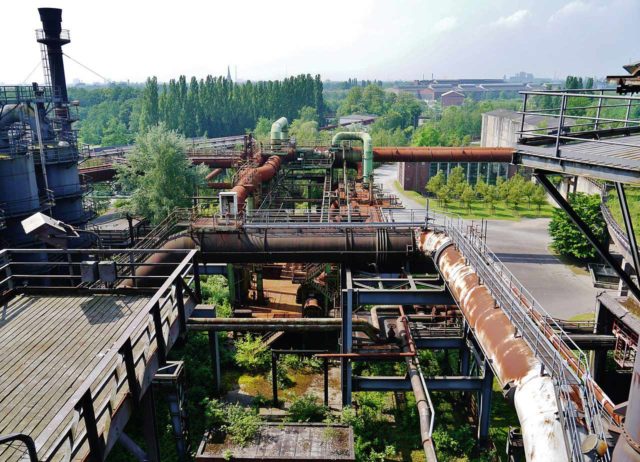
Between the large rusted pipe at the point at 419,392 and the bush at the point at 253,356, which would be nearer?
the large rusted pipe at the point at 419,392

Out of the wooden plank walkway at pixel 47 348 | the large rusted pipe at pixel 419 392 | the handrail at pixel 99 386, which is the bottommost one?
the large rusted pipe at pixel 419 392

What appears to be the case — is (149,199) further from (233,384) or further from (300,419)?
(300,419)

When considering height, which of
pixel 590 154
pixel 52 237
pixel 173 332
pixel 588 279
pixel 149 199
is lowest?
pixel 588 279

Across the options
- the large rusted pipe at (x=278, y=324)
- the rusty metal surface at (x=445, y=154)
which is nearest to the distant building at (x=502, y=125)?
the rusty metal surface at (x=445, y=154)

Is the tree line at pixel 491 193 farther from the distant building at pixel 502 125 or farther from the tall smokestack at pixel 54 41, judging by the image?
the tall smokestack at pixel 54 41

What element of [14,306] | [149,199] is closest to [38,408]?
[14,306]

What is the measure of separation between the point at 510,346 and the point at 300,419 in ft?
26.5

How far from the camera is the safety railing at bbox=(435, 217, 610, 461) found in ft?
18.6

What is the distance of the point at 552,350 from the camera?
7.02 m

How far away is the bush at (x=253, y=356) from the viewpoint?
17.8 meters

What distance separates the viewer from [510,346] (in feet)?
26.0

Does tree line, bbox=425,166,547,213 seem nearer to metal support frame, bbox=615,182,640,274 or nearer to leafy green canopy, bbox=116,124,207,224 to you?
leafy green canopy, bbox=116,124,207,224

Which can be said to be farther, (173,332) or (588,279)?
(588,279)

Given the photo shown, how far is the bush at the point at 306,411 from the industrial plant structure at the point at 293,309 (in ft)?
2.66
